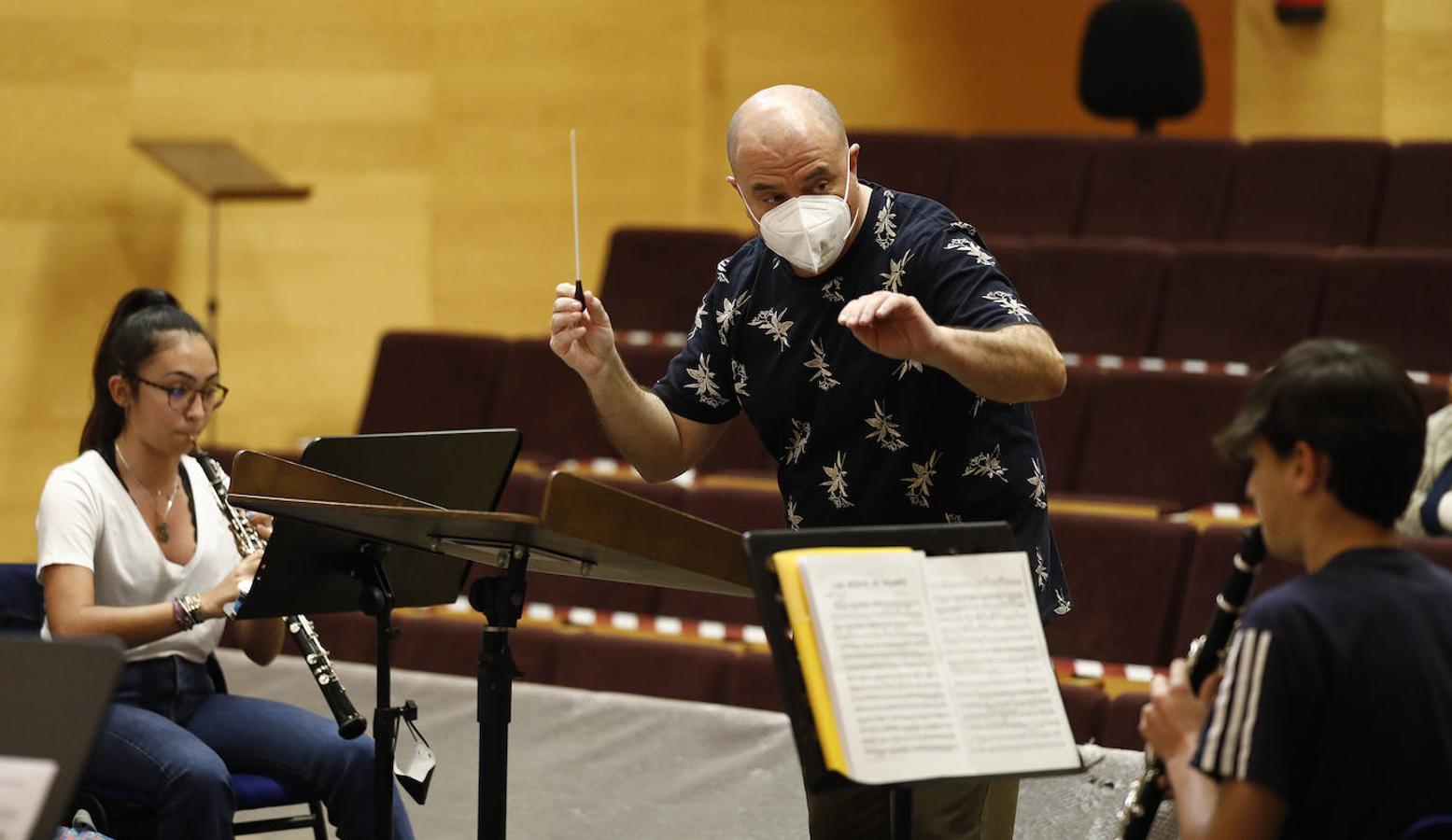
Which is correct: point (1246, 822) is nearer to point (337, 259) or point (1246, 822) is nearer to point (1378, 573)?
point (1378, 573)

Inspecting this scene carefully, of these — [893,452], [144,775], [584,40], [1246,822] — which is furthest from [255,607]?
[584,40]

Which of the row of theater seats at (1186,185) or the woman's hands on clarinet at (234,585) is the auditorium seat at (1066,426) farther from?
the woman's hands on clarinet at (234,585)

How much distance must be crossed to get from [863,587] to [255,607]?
2.02 ft

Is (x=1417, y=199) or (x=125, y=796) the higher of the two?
(x=1417, y=199)

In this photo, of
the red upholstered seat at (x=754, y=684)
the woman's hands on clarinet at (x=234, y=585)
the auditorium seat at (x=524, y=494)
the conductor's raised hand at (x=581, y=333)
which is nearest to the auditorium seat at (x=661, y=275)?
the auditorium seat at (x=524, y=494)

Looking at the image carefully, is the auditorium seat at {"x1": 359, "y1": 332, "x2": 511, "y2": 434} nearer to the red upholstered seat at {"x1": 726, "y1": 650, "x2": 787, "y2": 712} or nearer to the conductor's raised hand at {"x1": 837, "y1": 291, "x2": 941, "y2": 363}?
the red upholstered seat at {"x1": 726, "y1": 650, "x2": 787, "y2": 712}

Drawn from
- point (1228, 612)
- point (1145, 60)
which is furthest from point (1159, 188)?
point (1228, 612)

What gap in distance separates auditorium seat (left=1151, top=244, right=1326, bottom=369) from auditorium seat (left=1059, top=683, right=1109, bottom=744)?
1172mm

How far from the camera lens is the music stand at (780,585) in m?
1.03

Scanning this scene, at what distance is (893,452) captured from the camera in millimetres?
1358

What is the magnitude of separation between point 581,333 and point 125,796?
25.3 inches

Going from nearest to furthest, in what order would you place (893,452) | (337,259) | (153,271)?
(893,452)
(153,271)
(337,259)

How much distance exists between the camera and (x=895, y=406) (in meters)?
1.36

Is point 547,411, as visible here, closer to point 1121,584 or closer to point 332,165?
point 332,165
